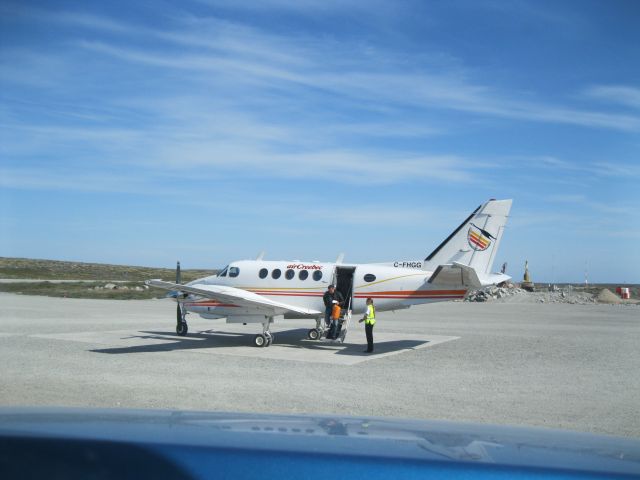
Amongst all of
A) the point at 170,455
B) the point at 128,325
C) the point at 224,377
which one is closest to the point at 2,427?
the point at 170,455

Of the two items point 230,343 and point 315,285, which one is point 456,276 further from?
point 230,343

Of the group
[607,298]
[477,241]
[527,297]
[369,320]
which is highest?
[477,241]

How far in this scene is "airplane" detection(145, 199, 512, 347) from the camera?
66.9 feet

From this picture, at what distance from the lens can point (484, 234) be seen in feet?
68.3

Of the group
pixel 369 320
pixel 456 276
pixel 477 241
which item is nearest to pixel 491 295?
pixel 477 241

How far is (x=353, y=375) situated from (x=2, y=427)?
522 inches

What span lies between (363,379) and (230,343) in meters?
8.51

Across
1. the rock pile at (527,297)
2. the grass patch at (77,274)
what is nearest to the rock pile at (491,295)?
the rock pile at (527,297)

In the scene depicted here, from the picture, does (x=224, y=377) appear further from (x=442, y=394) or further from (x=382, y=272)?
(x=382, y=272)

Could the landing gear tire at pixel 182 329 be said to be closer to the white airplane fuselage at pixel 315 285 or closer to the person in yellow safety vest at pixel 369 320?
the white airplane fuselage at pixel 315 285

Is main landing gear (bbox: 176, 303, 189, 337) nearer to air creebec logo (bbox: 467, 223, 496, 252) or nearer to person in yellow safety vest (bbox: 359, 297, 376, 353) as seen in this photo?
person in yellow safety vest (bbox: 359, 297, 376, 353)

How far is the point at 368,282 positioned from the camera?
69.2ft

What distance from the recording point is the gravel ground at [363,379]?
1118 centimetres

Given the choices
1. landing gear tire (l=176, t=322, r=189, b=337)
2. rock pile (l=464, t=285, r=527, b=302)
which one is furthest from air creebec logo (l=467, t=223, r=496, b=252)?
rock pile (l=464, t=285, r=527, b=302)
